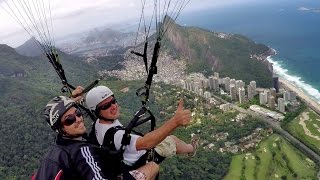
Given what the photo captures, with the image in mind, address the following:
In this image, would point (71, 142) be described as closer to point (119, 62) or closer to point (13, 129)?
point (13, 129)

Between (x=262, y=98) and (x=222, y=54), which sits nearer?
(x=262, y=98)

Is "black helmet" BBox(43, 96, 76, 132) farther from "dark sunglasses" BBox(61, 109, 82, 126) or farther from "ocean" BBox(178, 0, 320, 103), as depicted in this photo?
"ocean" BBox(178, 0, 320, 103)

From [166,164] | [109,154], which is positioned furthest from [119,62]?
[109,154]

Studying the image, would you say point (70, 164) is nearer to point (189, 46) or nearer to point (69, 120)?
point (69, 120)

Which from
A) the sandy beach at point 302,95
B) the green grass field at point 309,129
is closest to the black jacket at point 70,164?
the green grass field at point 309,129

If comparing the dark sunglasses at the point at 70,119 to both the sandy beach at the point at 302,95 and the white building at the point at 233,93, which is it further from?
the white building at the point at 233,93

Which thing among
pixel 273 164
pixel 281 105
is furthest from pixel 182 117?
pixel 281 105
